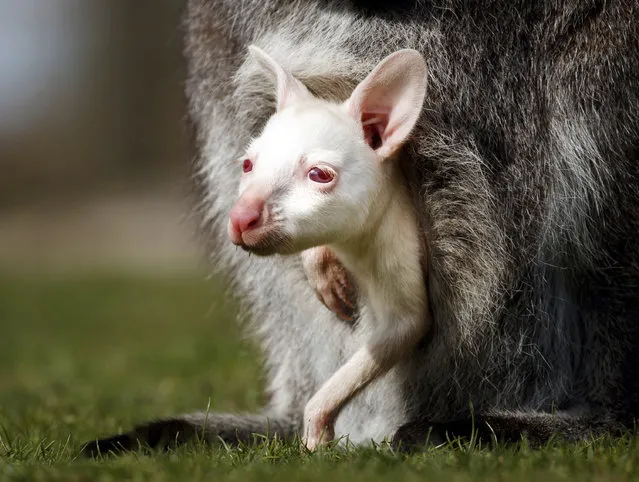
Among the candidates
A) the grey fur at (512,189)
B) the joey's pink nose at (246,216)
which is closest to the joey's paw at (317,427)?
the grey fur at (512,189)

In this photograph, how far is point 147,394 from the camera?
5.81 metres

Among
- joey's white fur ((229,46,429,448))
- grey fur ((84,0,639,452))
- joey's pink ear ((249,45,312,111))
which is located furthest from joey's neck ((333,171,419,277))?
joey's pink ear ((249,45,312,111))

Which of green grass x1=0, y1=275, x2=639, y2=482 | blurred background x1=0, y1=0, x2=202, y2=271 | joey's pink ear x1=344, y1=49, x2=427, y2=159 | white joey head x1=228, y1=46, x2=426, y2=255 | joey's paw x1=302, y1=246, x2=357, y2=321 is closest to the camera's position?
green grass x1=0, y1=275, x2=639, y2=482

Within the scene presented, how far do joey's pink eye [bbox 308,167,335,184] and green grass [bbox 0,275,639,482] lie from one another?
78cm

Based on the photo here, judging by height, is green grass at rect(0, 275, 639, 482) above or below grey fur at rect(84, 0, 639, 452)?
below

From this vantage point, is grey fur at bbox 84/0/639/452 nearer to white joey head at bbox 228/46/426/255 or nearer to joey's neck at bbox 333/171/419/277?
joey's neck at bbox 333/171/419/277

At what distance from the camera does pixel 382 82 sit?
3297 mm

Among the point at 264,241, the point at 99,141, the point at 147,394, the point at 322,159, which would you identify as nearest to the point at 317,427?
the point at 264,241

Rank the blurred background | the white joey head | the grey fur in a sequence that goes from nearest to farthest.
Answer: the white joey head, the grey fur, the blurred background

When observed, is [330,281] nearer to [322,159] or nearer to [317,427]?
[317,427]

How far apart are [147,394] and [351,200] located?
295 cm

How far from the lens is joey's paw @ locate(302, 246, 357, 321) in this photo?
3676 mm

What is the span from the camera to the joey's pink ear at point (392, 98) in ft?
10.8

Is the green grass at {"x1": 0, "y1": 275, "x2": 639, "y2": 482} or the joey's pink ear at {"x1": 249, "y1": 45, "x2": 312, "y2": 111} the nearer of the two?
the green grass at {"x1": 0, "y1": 275, "x2": 639, "y2": 482}
